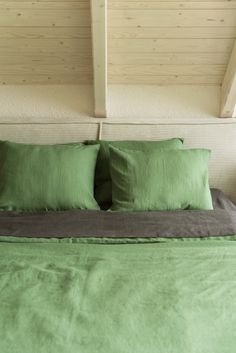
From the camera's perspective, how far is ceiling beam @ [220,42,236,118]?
6.84ft

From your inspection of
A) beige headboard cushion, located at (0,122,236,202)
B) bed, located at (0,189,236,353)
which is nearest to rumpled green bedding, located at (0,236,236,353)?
bed, located at (0,189,236,353)

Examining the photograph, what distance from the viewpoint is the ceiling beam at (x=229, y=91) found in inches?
82.1

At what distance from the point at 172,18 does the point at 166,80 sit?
47 cm

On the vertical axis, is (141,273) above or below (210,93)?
below

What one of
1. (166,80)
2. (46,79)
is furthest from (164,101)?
(46,79)

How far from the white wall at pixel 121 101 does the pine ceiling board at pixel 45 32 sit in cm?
Answer: 41

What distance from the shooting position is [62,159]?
6.40 ft

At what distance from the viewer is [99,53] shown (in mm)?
1851

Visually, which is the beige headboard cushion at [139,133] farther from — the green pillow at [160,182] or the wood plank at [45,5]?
the wood plank at [45,5]

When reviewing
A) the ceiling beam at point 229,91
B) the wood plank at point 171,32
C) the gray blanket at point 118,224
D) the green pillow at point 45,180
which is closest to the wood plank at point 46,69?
the wood plank at point 171,32

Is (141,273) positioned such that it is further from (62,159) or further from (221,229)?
(62,159)

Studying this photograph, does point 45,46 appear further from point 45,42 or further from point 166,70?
point 166,70

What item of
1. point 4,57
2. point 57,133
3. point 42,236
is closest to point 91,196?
point 42,236

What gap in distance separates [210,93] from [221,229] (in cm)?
111
